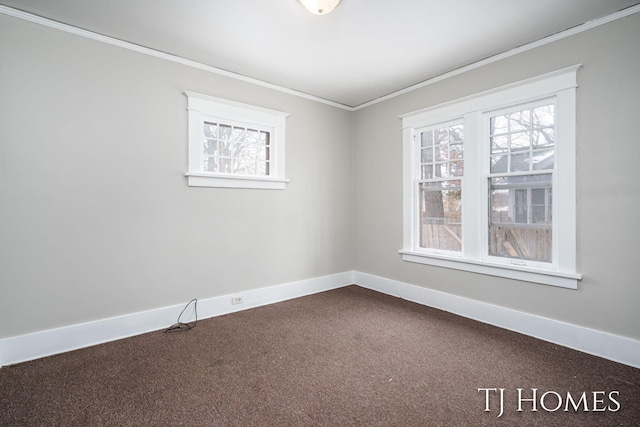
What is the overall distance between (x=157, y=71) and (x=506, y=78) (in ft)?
11.2

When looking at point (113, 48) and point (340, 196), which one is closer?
point (113, 48)

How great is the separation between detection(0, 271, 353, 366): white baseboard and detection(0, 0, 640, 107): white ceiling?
8.30 feet

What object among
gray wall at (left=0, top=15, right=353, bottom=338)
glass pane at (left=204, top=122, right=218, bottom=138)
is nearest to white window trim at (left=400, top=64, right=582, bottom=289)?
gray wall at (left=0, top=15, right=353, bottom=338)

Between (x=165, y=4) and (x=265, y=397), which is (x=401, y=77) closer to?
(x=165, y=4)

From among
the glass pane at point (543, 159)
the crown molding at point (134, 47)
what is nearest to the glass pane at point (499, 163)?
the glass pane at point (543, 159)

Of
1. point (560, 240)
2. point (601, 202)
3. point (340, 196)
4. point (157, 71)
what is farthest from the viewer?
point (340, 196)

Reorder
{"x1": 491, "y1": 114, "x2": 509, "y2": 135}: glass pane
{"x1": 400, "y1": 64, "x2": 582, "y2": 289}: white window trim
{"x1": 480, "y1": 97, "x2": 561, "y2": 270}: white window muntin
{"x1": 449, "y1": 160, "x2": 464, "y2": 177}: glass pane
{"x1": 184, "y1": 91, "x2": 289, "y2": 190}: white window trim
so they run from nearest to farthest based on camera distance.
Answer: {"x1": 400, "y1": 64, "x2": 582, "y2": 289}: white window trim → {"x1": 480, "y1": 97, "x2": 561, "y2": 270}: white window muntin → {"x1": 491, "y1": 114, "x2": 509, "y2": 135}: glass pane → {"x1": 184, "y1": 91, "x2": 289, "y2": 190}: white window trim → {"x1": 449, "y1": 160, "x2": 464, "y2": 177}: glass pane

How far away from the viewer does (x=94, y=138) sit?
2.57 metres

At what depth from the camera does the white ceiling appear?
2.21 m

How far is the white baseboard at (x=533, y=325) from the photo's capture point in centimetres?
224

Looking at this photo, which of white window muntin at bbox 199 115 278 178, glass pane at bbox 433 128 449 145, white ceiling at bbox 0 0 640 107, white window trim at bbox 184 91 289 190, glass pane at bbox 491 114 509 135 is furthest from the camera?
glass pane at bbox 433 128 449 145

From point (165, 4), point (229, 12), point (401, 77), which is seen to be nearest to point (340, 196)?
point (401, 77)

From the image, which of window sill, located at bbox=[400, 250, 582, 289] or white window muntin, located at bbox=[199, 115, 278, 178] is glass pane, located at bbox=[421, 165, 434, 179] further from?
white window muntin, located at bbox=[199, 115, 278, 178]

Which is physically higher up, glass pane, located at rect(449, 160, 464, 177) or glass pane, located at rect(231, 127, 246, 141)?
glass pane, located at rect(231, 127, 246, 141)
